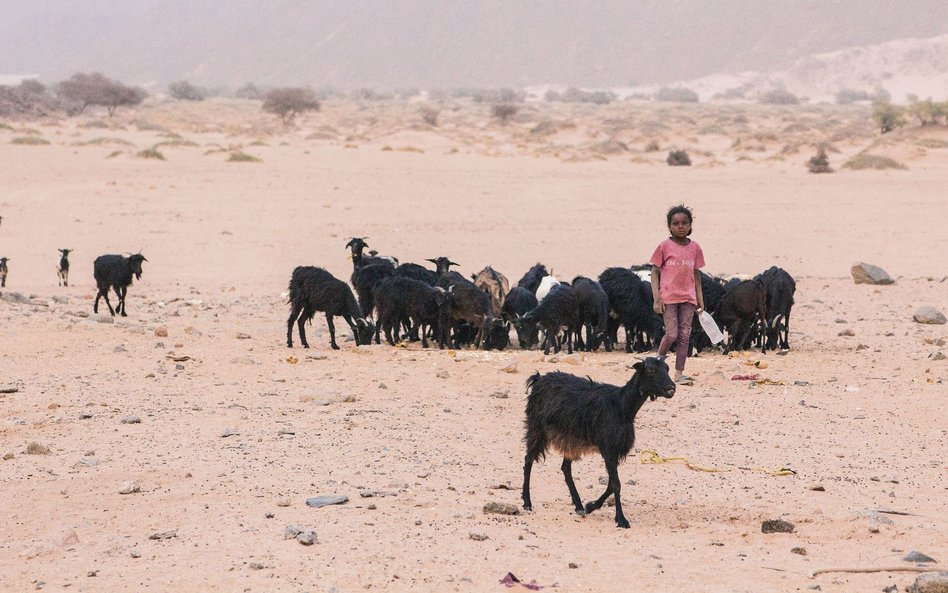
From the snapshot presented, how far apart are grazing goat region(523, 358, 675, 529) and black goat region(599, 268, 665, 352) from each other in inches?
264

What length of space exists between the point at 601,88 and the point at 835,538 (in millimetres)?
141804

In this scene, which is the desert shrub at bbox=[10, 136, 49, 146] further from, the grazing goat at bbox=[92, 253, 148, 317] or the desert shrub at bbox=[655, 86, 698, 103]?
the desert shrub at bbox=[655, 86, 698, 103]

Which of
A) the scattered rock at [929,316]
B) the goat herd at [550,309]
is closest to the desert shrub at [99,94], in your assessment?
the goat herd at [550,309]

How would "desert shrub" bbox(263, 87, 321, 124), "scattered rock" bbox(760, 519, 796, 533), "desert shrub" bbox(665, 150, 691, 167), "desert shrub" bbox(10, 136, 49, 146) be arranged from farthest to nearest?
"desert shrub" bbox(263, 87, 321, 124), "desert shrub" bbox(10, 136, 49, 146), "desert shrub" bbox(665, 150, 691, 167), "scattered rock" bbox(760, 519, 796, 533)

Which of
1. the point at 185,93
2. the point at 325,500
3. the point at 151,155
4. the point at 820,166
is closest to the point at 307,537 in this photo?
the point at 325,500

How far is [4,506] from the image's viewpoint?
23.8 ft

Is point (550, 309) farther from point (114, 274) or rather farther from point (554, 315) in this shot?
point (114, 274)

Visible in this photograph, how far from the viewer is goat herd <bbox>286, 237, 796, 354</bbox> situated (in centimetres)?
1371

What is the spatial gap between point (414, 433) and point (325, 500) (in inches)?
84.4

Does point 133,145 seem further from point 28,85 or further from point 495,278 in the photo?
point 28,85

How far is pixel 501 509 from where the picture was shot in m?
7.16

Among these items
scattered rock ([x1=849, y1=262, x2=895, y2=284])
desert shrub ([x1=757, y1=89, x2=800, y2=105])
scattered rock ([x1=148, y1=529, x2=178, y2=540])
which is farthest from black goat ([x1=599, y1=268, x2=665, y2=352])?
desert shrub ([x1=757, y1=89, x2=800, y2=105])

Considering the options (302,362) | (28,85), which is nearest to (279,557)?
(302,362)

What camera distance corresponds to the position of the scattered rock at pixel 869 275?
737 inches
